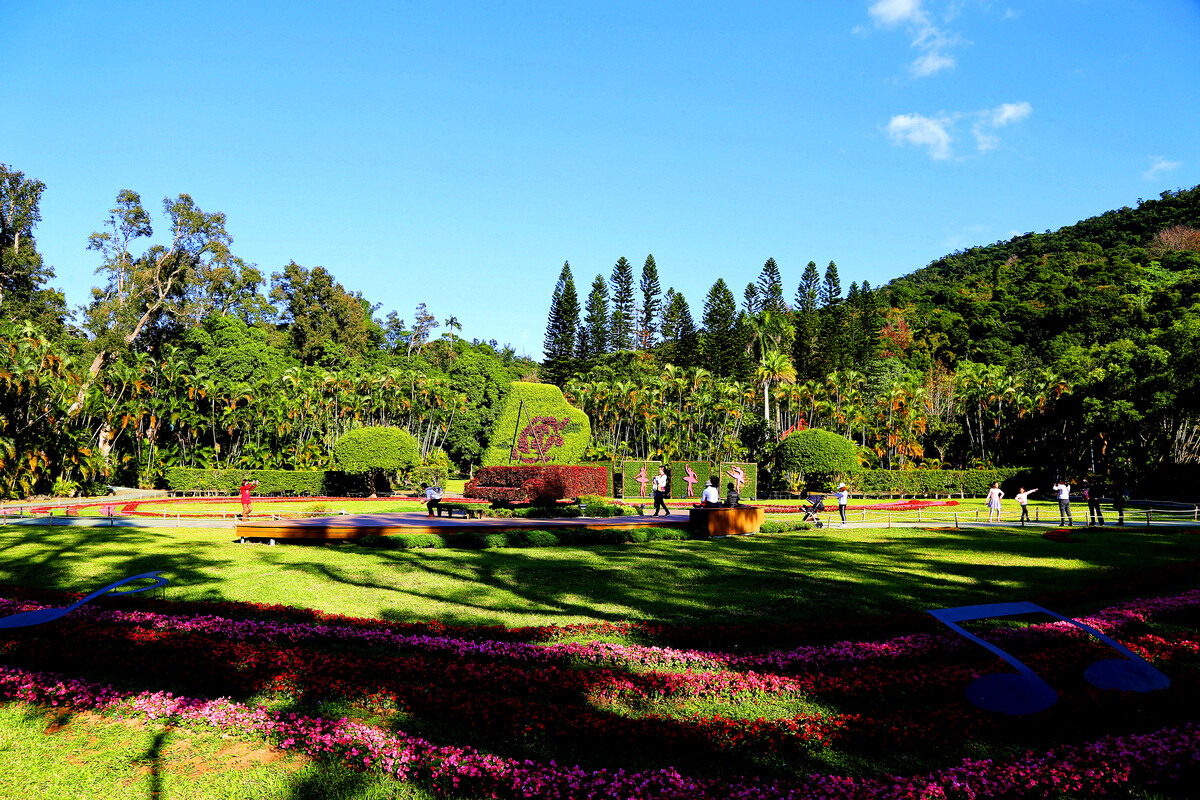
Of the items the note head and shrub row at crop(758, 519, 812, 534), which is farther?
shrub row at crop(758, 519, 812, 534)

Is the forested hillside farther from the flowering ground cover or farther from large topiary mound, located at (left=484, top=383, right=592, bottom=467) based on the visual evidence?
the flowering ground cover

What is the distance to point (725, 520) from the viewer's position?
17.7 metres

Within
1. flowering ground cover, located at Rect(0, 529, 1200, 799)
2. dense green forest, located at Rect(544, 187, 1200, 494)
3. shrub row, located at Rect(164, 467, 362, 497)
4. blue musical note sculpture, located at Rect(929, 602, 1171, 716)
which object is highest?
dense green forest, located at Rect(544, 187, 1200, 494)

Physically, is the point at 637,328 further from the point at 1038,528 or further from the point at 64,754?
the point at 64,754

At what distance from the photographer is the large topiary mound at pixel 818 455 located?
34625 millimetres

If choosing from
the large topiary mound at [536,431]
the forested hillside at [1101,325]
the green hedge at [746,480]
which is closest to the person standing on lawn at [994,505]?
the green hedge at [746,480]

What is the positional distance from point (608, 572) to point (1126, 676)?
7.87 metres

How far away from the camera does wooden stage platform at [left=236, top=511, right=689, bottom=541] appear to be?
52.4ft

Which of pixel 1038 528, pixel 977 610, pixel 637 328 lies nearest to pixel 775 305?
pixel 637 328

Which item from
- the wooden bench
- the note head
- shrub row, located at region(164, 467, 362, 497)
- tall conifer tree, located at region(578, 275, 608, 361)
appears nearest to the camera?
the note head

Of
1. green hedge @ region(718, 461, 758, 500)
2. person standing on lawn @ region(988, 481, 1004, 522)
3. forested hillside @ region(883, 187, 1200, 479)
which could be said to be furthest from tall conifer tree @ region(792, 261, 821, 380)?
person standing on lawn @ region(988, 481, 1004, 522)

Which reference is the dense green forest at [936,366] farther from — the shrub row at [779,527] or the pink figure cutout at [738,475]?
the shrub row at [779,527]

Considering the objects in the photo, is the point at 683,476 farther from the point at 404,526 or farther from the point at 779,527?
the point at 404,526

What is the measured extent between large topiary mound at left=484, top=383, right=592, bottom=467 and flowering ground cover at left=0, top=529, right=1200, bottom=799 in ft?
56.7
